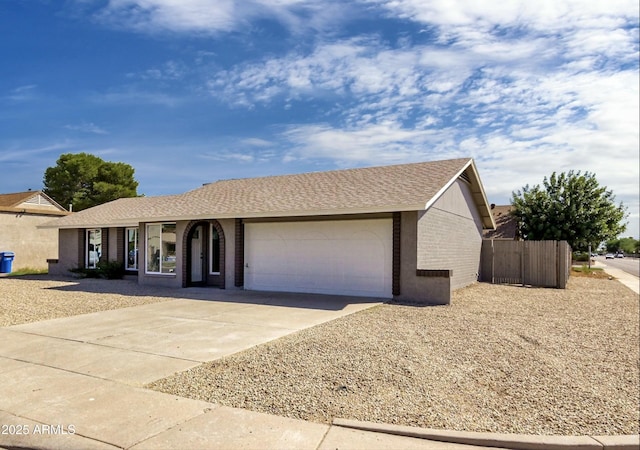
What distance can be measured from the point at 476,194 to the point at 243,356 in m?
17.3

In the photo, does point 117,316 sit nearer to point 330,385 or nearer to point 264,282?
point 264,282

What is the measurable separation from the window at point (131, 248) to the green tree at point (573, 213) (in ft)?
82.7

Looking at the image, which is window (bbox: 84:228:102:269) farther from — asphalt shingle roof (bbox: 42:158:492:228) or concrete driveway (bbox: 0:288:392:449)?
concrete driveway (bbox: 0:288:392:449)

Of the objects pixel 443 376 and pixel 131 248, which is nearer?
pixel 443 376

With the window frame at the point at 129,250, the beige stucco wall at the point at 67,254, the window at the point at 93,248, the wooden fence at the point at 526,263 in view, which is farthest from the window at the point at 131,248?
the wooden fence at the point at 526,263

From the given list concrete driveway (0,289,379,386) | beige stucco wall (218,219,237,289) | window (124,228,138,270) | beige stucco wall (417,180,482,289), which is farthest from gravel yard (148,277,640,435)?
window (124,228,138,270)

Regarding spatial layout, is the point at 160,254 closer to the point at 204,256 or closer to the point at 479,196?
the point at 204,256

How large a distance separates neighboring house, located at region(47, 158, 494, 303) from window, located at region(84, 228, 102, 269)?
1.65 m

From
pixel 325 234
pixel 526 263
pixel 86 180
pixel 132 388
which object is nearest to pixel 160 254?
pixel 325 234

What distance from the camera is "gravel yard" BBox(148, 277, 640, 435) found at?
5.13 m

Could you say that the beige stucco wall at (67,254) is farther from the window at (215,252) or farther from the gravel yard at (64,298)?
the window at (215,252)

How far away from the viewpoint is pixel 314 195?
55.6 ft

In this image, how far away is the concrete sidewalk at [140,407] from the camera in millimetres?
4316

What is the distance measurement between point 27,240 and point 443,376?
29.7m
